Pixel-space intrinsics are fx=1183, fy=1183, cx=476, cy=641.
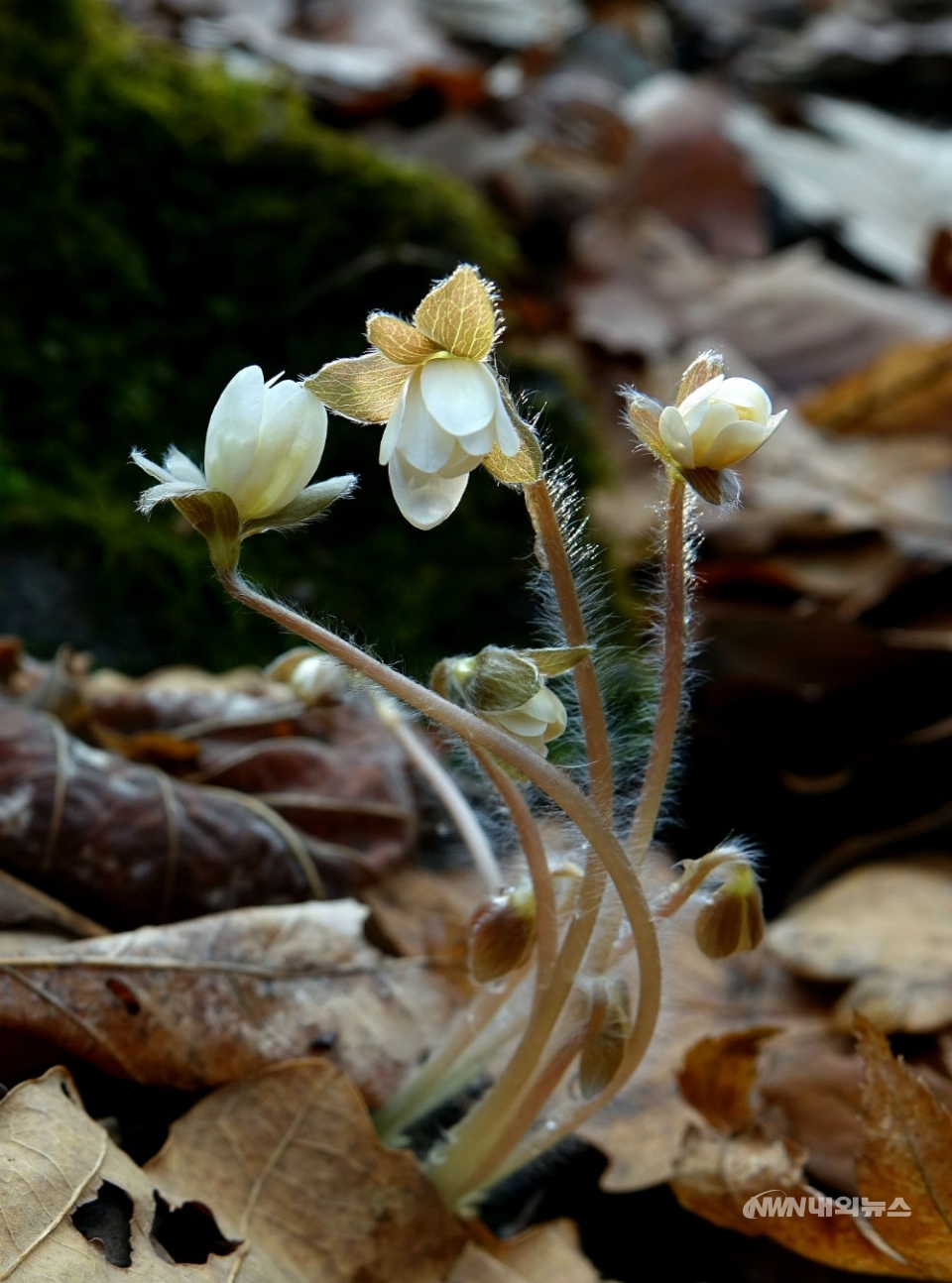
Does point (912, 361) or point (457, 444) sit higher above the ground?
point (457, 444)

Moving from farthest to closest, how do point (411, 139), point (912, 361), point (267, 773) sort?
point (411, 139)
point (912, 361)
point (267, 773)

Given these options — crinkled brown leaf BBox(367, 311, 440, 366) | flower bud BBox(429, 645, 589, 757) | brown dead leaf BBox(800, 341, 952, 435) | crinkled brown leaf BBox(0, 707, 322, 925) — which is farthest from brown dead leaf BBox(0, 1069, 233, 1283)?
brown dead leaf BBox(800, 341, 952, 435)

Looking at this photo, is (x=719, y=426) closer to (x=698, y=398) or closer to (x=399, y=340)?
(x=698, y=398)

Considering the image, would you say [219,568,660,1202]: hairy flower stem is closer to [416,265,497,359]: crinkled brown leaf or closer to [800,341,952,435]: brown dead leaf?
[416,265,497,359]: crinkled brown leaf

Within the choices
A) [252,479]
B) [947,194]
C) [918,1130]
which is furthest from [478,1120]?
[947,194]

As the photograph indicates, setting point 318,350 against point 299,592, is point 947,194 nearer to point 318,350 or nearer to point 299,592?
point 318,350

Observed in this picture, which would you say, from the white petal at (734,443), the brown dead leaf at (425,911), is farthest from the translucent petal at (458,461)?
the brown dead leaf at (425,911)

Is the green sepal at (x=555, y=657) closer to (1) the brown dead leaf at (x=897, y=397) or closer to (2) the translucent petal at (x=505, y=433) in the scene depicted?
(2) the translucent petal at (x=505, y=433)

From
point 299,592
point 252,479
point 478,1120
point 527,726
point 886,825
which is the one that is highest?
point 252,479
